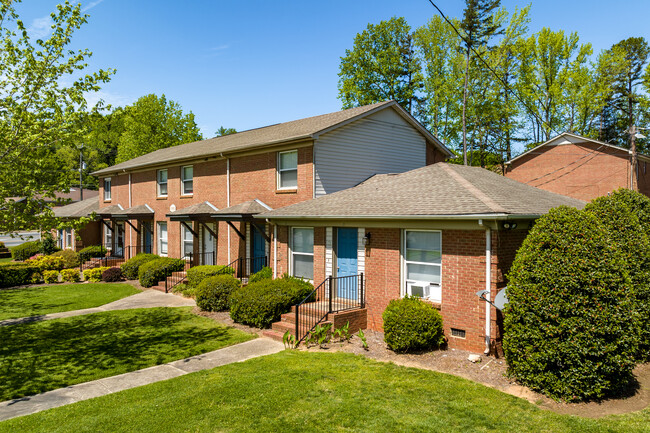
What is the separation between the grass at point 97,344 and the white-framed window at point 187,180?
842cm

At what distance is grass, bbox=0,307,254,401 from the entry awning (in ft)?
17.0

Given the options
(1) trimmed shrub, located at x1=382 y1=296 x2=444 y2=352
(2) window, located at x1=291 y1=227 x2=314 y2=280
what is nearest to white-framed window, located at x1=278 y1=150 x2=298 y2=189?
(2) window, located at x1=291 y1=227 x2=314 y2=280

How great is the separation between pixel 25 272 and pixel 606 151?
3546 cm

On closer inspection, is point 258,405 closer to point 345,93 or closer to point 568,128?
point 345,93

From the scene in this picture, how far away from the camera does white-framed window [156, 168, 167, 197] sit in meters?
23.9

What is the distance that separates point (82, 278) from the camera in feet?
77.4

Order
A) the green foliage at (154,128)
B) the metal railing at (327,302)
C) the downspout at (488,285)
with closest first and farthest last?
the downspout at (488,285), the metal railing at (327,302), the green foliage at (154,128)

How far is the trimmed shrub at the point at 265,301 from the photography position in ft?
41.0

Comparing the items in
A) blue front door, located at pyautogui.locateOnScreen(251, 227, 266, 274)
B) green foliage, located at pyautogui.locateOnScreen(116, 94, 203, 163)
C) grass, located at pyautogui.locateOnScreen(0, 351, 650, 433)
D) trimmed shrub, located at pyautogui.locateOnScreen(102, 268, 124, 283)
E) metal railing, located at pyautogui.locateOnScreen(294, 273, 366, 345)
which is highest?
green foliage, located at pyautogui.locateOnScreen(116, 94, 203, 163)

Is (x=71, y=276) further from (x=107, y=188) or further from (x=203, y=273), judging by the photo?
(x=107, y=188)

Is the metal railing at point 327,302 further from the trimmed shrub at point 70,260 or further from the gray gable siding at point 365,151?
the trimmed shrub at point 70,260

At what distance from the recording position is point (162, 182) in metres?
24.1

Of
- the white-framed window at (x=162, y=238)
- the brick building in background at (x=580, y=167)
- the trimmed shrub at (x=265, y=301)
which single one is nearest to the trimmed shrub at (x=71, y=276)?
the white-framed window at (x=162, y=238)

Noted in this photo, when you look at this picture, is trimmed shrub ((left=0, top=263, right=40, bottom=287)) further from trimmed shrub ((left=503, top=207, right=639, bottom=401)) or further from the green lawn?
trimmed shrub ((left=503, top=207, right=639, bottom=401))
